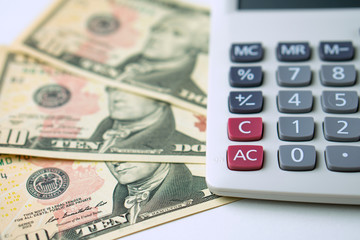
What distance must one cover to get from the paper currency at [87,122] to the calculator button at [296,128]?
8 cm

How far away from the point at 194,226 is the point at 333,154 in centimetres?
13

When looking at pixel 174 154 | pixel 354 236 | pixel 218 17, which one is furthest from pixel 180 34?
pixel 354 236

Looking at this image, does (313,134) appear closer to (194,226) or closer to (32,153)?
(194,226)

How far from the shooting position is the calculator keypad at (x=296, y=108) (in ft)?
1.20

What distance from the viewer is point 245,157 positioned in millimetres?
372

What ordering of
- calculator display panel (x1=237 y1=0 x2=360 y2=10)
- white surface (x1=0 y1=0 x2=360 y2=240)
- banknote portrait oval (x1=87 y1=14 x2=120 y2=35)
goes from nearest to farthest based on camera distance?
white surface (x1=0 y1=0 x2=360 y2=240)
calculator display panel (x1=237 y1=0 x2=360 y2=10)
banknote portrait oval (x1=87 y1=14 x2=120 y2=35)

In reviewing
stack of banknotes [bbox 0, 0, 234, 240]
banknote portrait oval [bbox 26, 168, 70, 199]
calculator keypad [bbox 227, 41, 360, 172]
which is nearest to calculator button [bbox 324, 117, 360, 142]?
calculator keypad [bbox 227, 41, 360, 172]

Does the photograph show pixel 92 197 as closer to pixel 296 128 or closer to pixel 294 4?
pixel 296 128

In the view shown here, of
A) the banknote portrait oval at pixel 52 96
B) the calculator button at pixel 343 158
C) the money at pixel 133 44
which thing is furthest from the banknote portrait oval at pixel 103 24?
the calculator button at pixel 343 158

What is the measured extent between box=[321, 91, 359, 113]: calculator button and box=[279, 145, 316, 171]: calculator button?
46mm

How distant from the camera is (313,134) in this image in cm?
38

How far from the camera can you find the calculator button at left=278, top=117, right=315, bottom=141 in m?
0.38

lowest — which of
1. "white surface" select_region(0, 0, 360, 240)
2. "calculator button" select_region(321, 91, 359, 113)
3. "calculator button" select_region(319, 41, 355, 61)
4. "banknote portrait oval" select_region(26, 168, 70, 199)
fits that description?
"white surface" select_region(0, 0, 360, 240)

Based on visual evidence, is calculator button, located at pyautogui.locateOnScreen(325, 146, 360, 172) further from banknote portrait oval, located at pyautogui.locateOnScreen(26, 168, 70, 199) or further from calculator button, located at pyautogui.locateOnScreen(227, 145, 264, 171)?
banknote portrait oval, located at pyautogui.locateOnScreen(26, 168, 70, 199)
